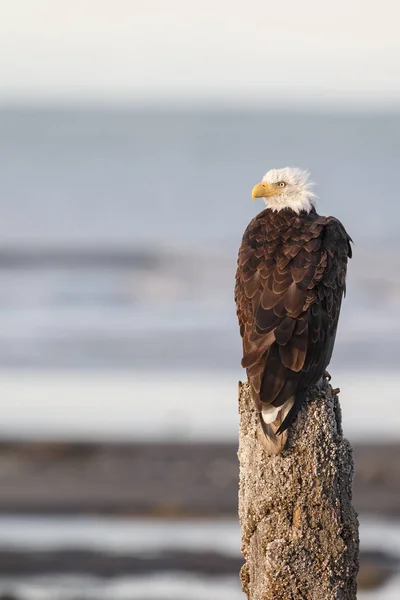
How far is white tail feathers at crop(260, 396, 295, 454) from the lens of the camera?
4.86 meters

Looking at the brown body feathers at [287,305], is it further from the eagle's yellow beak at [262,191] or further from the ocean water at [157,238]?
the ocean water at [157,238]

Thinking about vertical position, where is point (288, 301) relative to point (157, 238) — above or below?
below

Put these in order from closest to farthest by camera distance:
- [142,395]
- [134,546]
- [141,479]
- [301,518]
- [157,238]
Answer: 1. [301,518]
2. [134,546]
3. [141,479]
4. [142,395]
5. [157,238]

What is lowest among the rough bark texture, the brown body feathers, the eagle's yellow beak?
the rough bark texture

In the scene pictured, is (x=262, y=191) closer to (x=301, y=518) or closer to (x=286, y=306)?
(x=286, y=306)

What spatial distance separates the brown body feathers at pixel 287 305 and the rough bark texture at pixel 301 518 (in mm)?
112

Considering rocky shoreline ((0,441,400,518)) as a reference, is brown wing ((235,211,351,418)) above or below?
below

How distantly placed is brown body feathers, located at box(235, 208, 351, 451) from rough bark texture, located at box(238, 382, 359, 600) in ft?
0.37

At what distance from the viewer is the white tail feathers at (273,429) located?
4.86 metres

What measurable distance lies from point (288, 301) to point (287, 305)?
0.03 m

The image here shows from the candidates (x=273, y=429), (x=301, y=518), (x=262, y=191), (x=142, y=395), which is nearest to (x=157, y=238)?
(x=142, y=395)

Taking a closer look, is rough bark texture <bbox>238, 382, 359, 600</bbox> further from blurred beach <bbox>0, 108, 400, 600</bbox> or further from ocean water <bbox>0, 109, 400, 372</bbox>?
ocean water <bbox>0, 109, 400, 372</bbox>

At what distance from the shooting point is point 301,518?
15.7 ft

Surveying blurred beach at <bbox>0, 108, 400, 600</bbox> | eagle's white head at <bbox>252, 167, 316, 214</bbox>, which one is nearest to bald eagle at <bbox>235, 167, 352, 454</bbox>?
eagle's white head at <bbox>252, 167, 316, 214</bbox>
